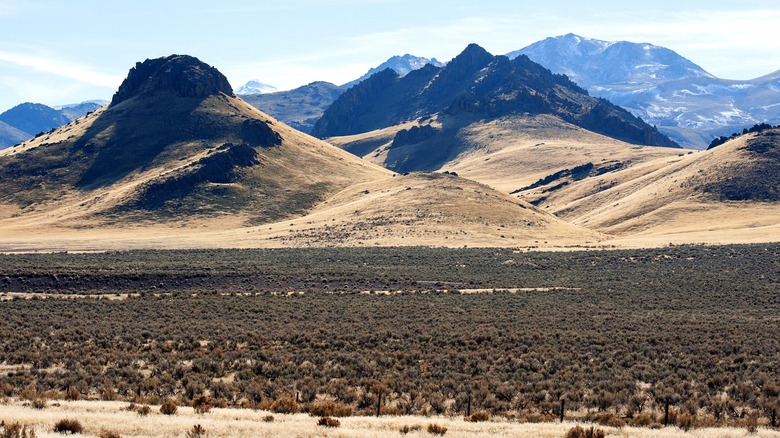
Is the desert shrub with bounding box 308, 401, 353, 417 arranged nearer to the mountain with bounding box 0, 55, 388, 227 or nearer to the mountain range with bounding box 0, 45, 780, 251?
the mountain range with bounding box 0, 45, 780, 251

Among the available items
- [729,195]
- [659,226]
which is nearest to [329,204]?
[659,226]

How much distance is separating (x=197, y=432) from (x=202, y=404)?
4.92m

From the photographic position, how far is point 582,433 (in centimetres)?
2384

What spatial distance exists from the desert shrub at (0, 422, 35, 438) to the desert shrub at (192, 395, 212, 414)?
18.6ft

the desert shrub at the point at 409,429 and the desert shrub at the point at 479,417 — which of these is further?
the desert shrub at the point at 479,417

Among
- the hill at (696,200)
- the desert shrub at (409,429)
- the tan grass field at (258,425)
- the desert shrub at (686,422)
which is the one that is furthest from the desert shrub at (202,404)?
the hill at (696,200)

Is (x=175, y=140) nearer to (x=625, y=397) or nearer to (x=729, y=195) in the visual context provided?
(x=729, y=195)

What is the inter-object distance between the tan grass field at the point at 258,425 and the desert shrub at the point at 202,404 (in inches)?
11.9

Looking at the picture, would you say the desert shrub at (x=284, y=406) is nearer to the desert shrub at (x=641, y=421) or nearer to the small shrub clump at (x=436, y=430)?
the small shrub clump at (x=436, y=430)

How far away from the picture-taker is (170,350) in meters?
39.0

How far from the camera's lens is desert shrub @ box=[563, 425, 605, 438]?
23641mm

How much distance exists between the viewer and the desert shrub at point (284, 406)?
27469 mm

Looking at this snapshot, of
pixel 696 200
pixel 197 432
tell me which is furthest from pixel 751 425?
pixel 696 200

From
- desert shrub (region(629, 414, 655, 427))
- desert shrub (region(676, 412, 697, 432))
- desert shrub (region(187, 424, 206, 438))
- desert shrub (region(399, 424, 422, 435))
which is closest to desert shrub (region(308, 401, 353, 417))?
desert shrub (region(399, 424, 422, 435))
